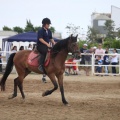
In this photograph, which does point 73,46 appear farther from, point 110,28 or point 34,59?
point 110,28

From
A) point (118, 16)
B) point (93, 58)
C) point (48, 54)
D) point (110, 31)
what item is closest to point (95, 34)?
point (110, 31)

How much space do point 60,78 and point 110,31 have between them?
56.2 meters

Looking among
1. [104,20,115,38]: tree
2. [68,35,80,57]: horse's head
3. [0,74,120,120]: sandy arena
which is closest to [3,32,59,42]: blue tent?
[0,74,120,120]: sandy arena

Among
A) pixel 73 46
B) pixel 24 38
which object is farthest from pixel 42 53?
pixel 24 38

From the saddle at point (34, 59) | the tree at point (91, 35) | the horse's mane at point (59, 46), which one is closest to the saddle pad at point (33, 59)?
the saddle at point (34, 59)

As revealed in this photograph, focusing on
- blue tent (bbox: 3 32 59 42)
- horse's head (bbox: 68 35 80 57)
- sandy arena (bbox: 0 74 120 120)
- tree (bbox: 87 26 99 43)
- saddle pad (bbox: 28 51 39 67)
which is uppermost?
tree (bbox: 87 26 99 43)

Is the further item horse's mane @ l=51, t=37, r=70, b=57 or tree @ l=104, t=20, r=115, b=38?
tree @ l=104, t=20, r=115, b=38

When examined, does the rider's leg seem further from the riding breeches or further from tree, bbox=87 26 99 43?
tree, bbox=87 26 99 43

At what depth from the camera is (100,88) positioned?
1456 centimetres

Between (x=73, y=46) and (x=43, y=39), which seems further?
(x=43, y=39)

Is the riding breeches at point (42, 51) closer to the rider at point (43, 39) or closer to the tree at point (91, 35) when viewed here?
the rider at point (43, 39)

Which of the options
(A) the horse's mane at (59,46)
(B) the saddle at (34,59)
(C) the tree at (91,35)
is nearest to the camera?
(A) the horse's mane at (59,46)

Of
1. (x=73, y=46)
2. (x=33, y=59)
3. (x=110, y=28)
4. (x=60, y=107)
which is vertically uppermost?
(x=110, y=28)

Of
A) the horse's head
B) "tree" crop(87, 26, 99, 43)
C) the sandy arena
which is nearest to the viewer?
the sandy arena
